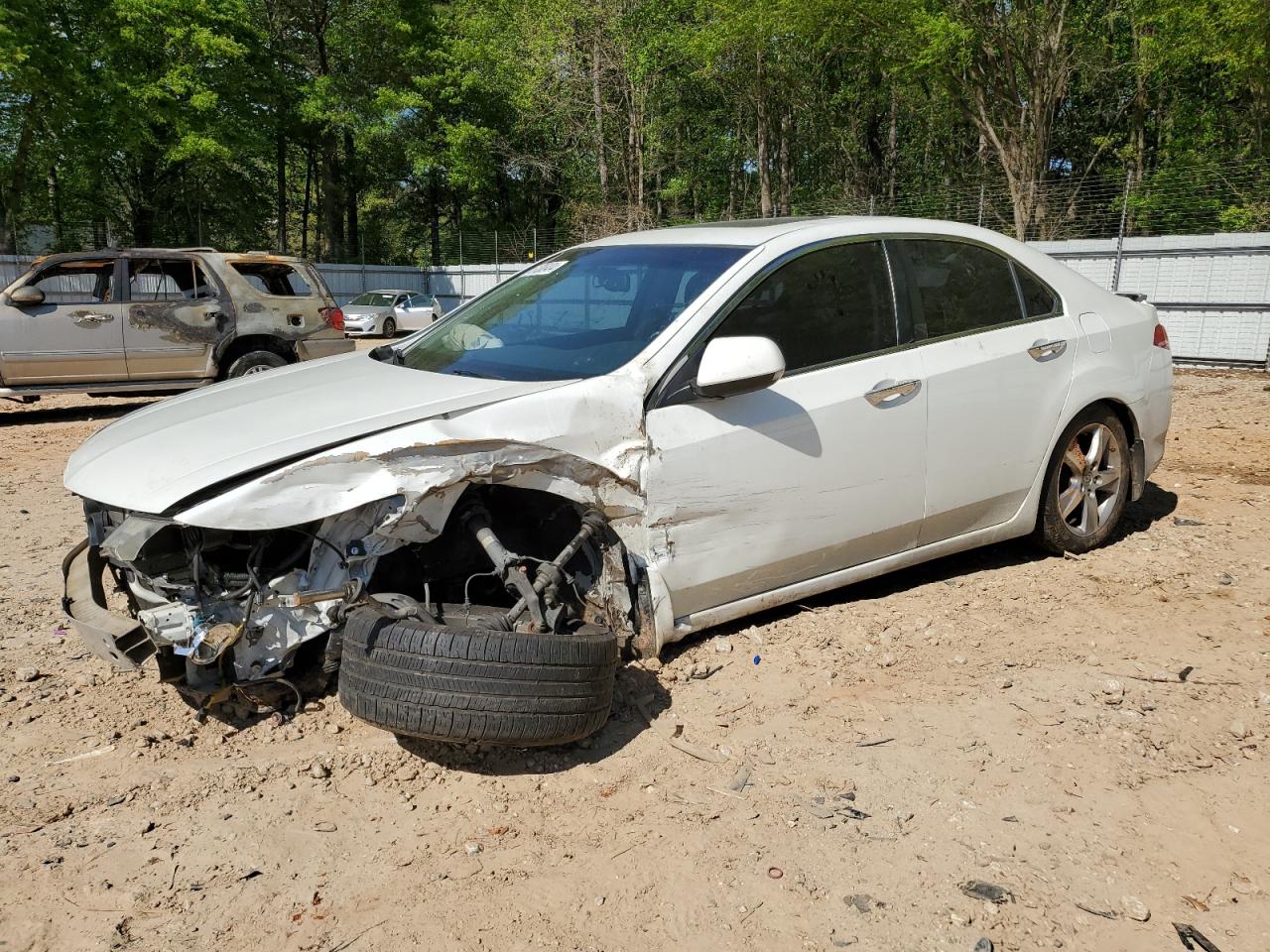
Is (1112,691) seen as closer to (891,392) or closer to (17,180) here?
(891,392)

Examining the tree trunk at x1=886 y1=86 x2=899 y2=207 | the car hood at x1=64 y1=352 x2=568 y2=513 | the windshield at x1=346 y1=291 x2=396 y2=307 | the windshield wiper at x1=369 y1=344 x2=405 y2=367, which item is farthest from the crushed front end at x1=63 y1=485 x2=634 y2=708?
the tree trunk at x1=886 y1=86 x2=899 y2=207

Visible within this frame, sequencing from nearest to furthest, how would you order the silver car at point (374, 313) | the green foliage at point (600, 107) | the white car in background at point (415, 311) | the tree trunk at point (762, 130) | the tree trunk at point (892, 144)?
the green foliage at point (600, 107) < the silver car at point (374, 313) < the white car in background at point (415, 311) < the tree trunk at point (762, 130) < the tree trunk at point (892, 144)

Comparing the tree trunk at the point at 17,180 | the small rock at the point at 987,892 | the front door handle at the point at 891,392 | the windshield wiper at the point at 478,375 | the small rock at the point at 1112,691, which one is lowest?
the small rock at the point at 987,892

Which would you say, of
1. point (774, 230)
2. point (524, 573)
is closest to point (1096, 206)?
point (774, 230)

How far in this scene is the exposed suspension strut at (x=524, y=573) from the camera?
3.00 metres

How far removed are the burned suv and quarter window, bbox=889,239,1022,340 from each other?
798 centimetres

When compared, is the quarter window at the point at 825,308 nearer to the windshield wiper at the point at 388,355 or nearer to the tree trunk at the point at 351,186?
the windshield wiper at the point at 388,355

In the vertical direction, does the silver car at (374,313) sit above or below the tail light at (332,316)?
above

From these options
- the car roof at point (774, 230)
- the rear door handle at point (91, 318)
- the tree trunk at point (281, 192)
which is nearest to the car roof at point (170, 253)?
the rear door handle at point (91, 318)

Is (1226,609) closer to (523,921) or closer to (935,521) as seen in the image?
(935,521)

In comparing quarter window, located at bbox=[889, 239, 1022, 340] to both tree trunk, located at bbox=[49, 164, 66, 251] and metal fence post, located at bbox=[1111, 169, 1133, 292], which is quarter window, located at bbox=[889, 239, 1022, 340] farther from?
tree trunk, located at bbox=[49, 164, 66, 251]

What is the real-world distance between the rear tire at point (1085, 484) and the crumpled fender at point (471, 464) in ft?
7.68

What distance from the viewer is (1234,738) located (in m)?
3.20

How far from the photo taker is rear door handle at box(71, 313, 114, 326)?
9.93 metres
